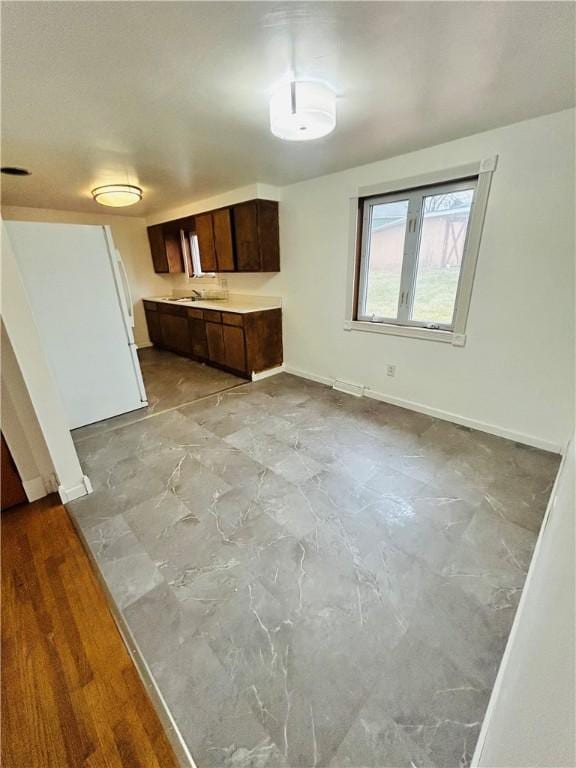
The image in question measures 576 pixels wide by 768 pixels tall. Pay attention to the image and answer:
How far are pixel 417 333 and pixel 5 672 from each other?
3386 mm

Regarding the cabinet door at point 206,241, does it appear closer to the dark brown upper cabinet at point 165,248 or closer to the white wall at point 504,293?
the dark brown upper cabinet at point 165,248

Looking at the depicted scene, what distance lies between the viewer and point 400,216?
118 inches

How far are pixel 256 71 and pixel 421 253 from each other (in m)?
1.97

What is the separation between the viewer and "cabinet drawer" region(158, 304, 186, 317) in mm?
5017

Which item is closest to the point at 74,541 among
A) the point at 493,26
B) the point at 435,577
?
the point at 435,577

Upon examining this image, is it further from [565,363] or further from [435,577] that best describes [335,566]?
[565,363]

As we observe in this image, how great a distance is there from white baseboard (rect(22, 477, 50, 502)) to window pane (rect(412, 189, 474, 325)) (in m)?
3.44

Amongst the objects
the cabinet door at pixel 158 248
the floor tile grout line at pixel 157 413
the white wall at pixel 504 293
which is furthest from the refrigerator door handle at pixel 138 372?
the cabinet door at pixel 158 248

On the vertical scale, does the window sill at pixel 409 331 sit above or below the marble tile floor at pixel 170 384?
above

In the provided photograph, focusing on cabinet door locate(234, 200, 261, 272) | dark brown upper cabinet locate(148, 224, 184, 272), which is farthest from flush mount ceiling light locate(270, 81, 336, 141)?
dark brown upper cabinet locate(148, 224, 184, 272)

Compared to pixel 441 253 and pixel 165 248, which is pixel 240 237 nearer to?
pixel 165 248

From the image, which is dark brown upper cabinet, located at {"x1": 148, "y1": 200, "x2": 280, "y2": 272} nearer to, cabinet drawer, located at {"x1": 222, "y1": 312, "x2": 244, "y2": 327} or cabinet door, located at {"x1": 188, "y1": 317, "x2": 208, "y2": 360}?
cabinet drawer, located at {"x1": 222, "y1": 312, "x2": 244, "y2": 327}

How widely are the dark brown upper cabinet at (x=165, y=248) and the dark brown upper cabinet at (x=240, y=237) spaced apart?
2.27 feet

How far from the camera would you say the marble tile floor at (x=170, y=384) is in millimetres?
3197
